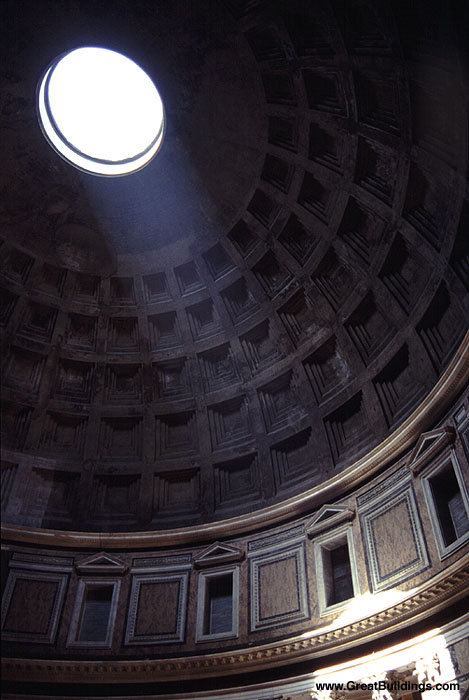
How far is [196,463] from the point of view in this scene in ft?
64.6

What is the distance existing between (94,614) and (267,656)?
17.6 ft

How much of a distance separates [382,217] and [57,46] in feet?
33.6

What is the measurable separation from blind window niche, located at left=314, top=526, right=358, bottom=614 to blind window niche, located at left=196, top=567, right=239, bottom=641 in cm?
251

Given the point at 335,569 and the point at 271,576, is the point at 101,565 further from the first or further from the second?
the point at 335,569

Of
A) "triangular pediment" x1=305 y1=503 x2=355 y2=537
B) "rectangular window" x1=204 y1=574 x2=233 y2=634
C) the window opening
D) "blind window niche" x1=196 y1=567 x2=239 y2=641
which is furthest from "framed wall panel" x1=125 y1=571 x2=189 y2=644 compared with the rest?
the window opening

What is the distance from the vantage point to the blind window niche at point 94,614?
16250mm

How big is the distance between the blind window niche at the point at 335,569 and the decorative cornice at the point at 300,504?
3.62 feet

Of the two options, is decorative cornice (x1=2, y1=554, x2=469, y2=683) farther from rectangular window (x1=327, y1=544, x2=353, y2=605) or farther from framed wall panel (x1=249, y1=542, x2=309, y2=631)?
rectangular window (x1=327, y1=544, x2=353, y2=605)

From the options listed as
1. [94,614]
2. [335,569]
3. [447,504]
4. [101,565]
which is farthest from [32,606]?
[447,504]

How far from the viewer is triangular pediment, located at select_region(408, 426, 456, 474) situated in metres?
13.3

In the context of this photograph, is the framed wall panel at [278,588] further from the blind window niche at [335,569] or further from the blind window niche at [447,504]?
the blind window niche at [447,504]

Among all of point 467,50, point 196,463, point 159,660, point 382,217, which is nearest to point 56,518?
point 196,463

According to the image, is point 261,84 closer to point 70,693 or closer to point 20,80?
point 20,80

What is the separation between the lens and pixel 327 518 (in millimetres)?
15836
